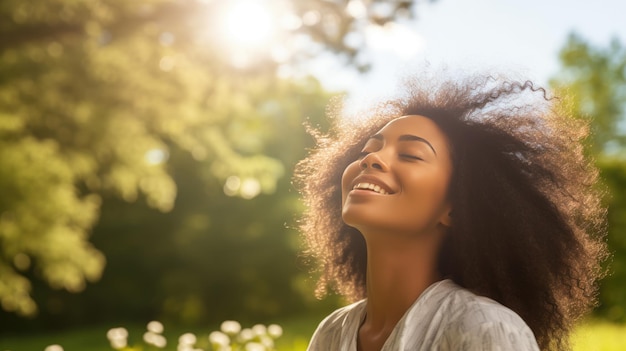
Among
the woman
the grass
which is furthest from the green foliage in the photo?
the woman

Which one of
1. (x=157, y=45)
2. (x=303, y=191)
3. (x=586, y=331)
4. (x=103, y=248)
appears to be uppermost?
(x=103, y=248)

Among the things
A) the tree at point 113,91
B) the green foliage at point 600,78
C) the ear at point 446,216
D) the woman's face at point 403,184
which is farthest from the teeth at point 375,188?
the green foliage at point 600,78

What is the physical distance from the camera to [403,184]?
2490 millimetres

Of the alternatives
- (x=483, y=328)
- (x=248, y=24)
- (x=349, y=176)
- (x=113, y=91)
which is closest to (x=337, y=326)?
(x=349, y=176)

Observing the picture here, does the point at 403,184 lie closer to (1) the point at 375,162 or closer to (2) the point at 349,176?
(1) the point at 375,162

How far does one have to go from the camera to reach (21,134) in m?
12.4

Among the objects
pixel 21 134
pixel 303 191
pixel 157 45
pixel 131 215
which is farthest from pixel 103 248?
pixel 303 191

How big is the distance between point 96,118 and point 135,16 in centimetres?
179

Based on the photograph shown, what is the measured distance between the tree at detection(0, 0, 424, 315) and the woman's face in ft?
24.5

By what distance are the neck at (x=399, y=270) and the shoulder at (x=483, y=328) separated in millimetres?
221

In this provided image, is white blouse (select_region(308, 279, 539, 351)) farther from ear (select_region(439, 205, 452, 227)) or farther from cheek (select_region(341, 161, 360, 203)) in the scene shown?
cheek (select_region(341, 161, 360, 203))

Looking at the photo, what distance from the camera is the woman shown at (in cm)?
248

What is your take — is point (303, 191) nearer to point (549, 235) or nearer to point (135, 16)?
point (549, 235)

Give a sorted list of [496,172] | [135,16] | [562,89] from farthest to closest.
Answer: [135,16]
[562,89]
[496,172]
